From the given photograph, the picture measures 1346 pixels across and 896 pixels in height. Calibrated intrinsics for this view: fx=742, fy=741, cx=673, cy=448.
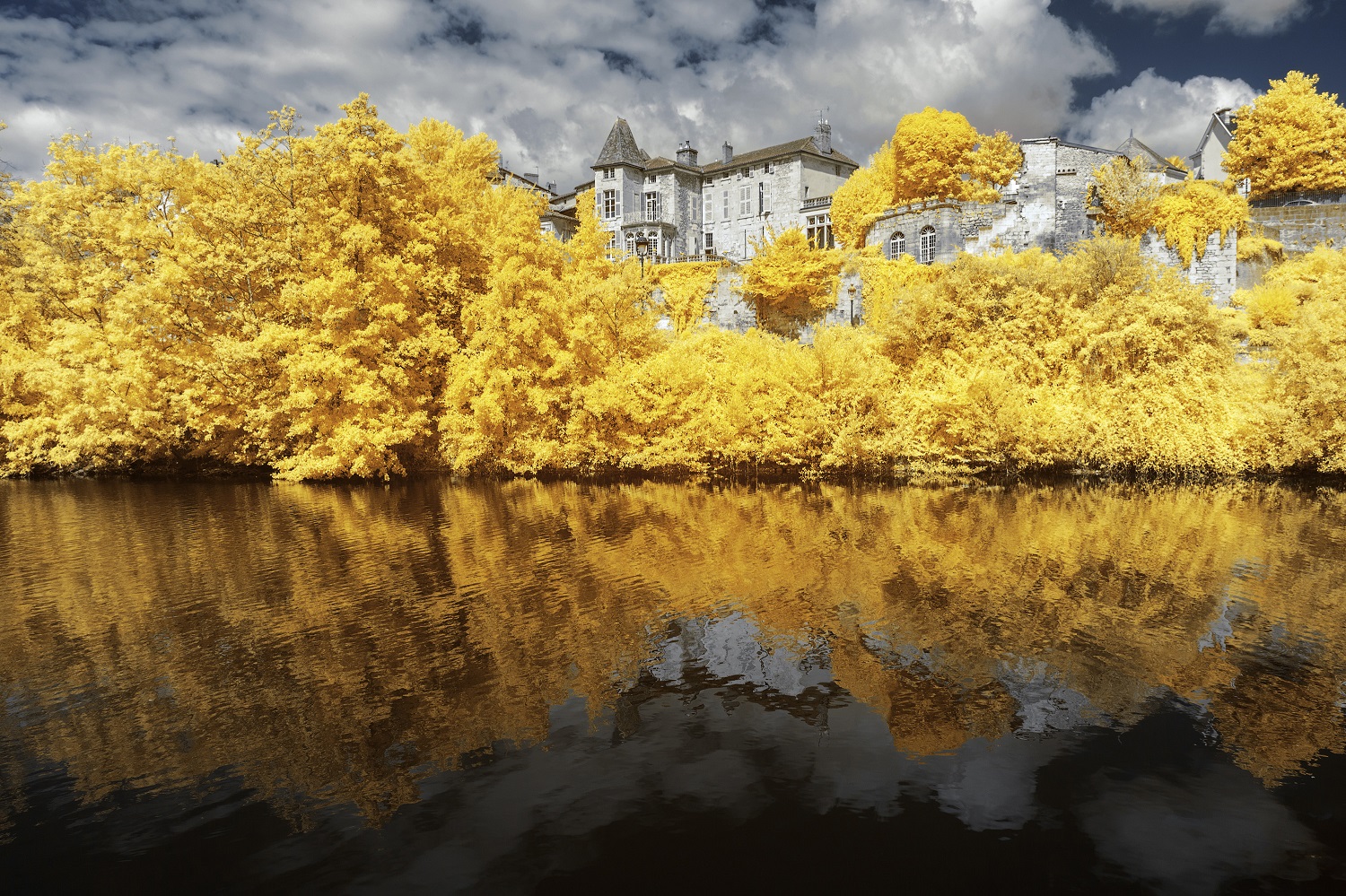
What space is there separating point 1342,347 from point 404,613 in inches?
1155

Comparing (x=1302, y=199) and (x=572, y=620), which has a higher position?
(x=1302, y=199)

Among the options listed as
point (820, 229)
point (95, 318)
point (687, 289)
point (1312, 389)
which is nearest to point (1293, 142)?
point (820, 229)

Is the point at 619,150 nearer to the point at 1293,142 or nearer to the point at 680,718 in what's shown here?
the point at 1293,142

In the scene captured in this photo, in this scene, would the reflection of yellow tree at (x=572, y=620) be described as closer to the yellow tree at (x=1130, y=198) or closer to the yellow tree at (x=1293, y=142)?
the yellow tree at (x=1130, y=198)

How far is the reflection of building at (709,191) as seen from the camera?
224ft

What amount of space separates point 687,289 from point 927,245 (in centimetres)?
1593

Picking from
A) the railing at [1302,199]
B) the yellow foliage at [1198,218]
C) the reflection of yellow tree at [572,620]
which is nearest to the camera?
the reflection of yellow tree at [572,620]

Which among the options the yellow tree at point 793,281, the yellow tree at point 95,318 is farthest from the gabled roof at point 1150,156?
the yellow tree at point 95,318

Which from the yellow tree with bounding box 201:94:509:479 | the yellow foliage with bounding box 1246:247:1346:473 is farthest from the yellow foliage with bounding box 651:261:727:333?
the yellow foliage with bounding box 1246:247:1346:473

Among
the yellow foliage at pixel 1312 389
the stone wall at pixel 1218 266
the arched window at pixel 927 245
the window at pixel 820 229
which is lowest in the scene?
the yellow foliage at pixel 1312 389

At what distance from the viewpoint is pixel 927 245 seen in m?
46.2

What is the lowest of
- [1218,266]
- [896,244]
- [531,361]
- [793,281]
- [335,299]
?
[531,361]

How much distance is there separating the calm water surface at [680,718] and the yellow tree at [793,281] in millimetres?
32764

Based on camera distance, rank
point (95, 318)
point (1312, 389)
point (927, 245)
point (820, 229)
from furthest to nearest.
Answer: point (820, 229)
point (927, 245)
point (95, 318)
point (1312, 389)
